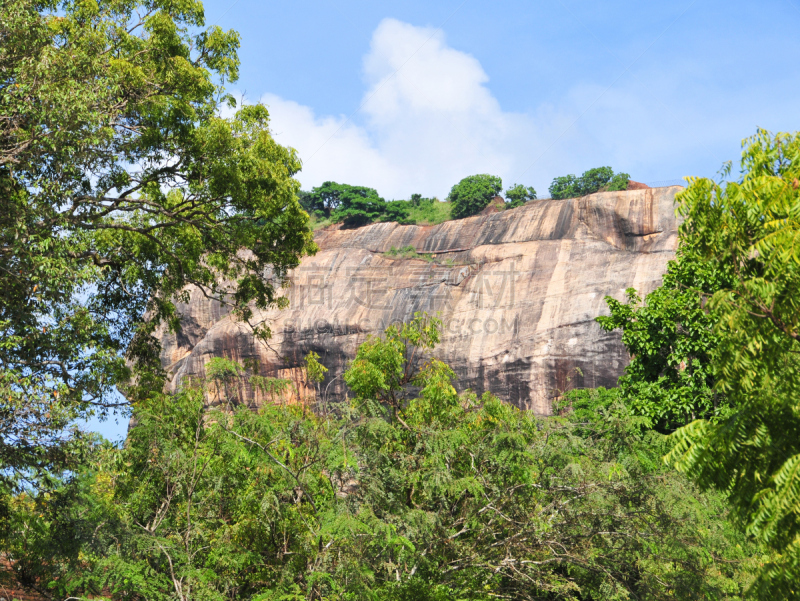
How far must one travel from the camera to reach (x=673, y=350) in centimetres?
1423

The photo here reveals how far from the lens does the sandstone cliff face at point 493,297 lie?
26047 millimetres

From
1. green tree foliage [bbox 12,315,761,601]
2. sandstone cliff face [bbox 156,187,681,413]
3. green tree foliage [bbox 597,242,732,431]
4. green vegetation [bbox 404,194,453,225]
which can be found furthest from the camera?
green vegetation [bbox 404,194,453,225]

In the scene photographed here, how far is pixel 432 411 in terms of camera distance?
8.32 m

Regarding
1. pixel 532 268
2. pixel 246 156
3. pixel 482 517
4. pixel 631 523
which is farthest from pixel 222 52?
pixel 532 268

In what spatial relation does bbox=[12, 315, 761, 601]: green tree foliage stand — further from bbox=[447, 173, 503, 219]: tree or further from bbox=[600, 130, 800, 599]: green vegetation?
bbox=[447, 173, 503, 219]: tree

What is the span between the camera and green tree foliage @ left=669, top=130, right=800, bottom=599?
15.0ft

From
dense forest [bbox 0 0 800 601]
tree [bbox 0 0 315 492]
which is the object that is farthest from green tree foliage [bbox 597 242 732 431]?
tree [bbox 0 0 315 492]

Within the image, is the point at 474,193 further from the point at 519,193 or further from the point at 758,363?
the point at 758,363

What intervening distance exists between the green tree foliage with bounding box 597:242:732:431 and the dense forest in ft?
10.6

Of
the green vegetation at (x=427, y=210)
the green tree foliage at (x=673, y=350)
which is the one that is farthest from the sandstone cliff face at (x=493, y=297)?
the green vegetation at (x=427, y=210)

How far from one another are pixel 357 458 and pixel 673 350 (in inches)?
371

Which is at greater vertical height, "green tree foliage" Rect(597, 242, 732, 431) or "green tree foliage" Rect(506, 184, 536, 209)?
"green tree foliage" Rect(506, 184, 536, 209)

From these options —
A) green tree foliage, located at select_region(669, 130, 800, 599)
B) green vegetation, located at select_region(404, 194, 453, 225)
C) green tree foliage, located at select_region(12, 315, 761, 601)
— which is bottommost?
green tree foliage, located at select_region(12, 315, 761, 601)

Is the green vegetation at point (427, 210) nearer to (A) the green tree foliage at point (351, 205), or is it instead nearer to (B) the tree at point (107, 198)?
(A) the green tree foliage at point (351, 205)
